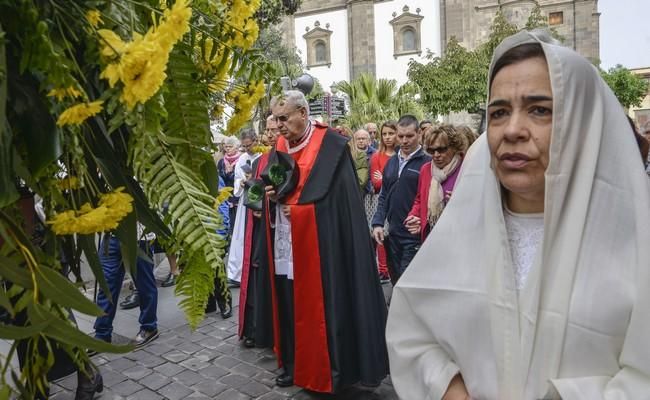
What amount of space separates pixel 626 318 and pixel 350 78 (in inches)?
1615

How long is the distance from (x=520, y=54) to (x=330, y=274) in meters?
2.40

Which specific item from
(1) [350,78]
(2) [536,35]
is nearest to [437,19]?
(1) [350,78]

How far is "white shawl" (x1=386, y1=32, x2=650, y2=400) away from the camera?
50.7 inches

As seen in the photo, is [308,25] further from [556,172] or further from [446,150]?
[556,172]

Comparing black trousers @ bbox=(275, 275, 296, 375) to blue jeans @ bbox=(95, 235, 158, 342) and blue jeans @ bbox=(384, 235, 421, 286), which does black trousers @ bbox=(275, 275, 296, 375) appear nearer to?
blue jeans @ bbox=(95, 235, 158, 342)

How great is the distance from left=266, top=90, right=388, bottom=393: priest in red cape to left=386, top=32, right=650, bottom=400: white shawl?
2.13 metres

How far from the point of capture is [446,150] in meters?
4.23

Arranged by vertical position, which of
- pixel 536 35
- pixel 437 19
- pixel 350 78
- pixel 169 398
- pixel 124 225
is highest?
pixel 437 19

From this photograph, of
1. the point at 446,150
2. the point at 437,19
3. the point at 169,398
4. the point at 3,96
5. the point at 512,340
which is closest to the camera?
the point at 3,96

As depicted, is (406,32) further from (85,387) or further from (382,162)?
(85,387)

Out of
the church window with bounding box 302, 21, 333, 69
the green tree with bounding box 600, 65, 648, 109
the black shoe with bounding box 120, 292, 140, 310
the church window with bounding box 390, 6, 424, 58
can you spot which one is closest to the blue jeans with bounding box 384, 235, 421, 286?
→ the black shoe with bounding box 120, 292, 140, 310

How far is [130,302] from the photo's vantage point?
19.2ft

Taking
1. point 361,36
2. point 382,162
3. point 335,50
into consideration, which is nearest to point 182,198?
point 382,162

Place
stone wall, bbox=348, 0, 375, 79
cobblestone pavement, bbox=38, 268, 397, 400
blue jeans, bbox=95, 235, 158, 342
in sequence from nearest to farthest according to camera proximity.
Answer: cobblestone pavement, bbox=38, 268, 397, 400 → blue jeans, bbox=95, 235, 158, 342 → stone wall, bbox=348, 0, 375, 79
